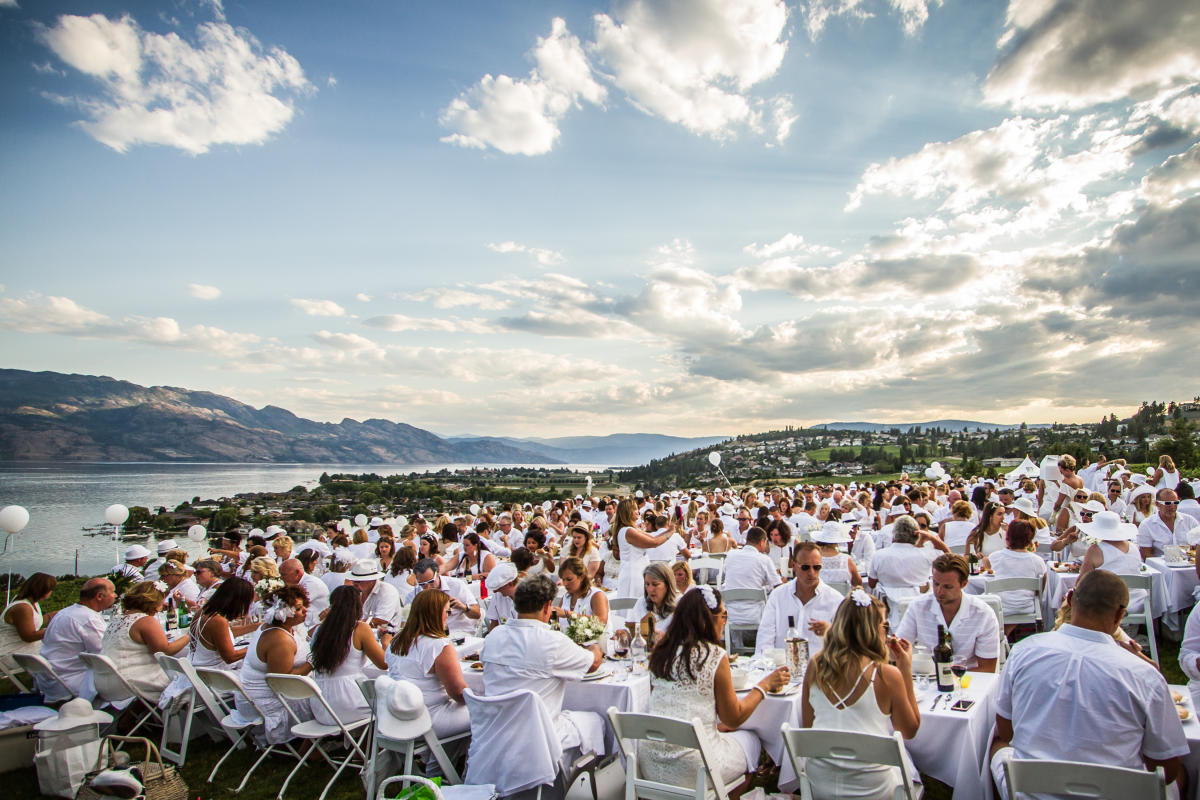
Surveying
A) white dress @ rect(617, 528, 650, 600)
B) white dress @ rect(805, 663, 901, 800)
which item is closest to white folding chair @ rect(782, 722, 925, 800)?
white dress @ rect(805, 663, 901, 800)

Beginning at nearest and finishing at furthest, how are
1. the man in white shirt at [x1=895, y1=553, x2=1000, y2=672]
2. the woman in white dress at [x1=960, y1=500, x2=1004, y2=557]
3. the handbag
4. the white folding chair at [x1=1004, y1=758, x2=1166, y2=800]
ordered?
the white folding chair at [x1=1004, y1=758, x2=1166, y2=800] < the handbag < the man in white shirt at [x1=895, y1=553, x2=1000, y2=672] < the woman in white dress at [x1=960, y1=500, x2=1004, y2=557]

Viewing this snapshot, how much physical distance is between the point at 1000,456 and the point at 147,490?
320 ft

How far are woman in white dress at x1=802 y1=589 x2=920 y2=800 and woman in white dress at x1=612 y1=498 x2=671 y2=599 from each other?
4.79 m

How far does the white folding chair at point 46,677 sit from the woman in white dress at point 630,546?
5.87 meters

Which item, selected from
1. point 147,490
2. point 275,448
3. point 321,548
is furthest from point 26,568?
point 275,448

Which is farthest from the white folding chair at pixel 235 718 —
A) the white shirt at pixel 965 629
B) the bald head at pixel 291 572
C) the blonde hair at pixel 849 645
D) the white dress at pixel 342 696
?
the white shirt at pixel 965 629

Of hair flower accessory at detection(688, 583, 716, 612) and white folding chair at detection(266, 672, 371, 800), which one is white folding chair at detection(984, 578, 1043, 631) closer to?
hair flower accessory at detection(688, 583, 716, 612)

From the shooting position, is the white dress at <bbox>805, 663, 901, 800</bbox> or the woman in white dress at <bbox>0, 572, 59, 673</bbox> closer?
the white dress at <bbox>805, 663, 901, 800</bbox>

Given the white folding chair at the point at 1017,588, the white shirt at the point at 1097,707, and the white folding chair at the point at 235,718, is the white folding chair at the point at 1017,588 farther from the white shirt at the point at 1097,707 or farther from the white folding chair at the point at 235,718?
the white folding chair at the point at 235,718

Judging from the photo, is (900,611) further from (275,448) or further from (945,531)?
(275,448)

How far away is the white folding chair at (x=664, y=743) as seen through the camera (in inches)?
128

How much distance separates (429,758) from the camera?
16.3 ft

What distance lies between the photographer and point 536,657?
421 centimetres

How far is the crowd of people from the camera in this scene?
3086mm
